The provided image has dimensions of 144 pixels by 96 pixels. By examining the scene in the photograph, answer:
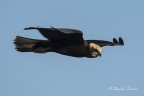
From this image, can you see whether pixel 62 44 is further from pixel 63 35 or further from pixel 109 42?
pixel 109 42

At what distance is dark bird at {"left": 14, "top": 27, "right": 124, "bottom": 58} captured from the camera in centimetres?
2394

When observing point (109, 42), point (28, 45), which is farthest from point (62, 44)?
point (109, 42)

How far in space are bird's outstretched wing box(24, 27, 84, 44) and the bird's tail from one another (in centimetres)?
74

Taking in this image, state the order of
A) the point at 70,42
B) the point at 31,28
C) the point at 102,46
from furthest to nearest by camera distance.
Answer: the point at 102,46 < the point at 70,42 < the point at 31,28

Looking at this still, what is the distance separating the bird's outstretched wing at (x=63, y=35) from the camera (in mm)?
23672

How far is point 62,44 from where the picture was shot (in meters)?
24.9

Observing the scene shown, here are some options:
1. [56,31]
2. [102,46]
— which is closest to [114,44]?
[102,46]

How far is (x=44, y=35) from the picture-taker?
24.0 meters

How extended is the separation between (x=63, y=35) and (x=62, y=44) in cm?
74

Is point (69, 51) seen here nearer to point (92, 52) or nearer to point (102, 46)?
point (92, 52)

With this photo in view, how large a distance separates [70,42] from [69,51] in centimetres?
42

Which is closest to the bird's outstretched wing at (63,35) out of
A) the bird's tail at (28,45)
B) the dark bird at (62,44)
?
the dark bird at (62,44)

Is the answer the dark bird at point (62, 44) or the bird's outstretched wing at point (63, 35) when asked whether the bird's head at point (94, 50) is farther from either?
the bird's outstretched wing at point (63, 35)

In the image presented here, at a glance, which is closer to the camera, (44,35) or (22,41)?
(44,35)
